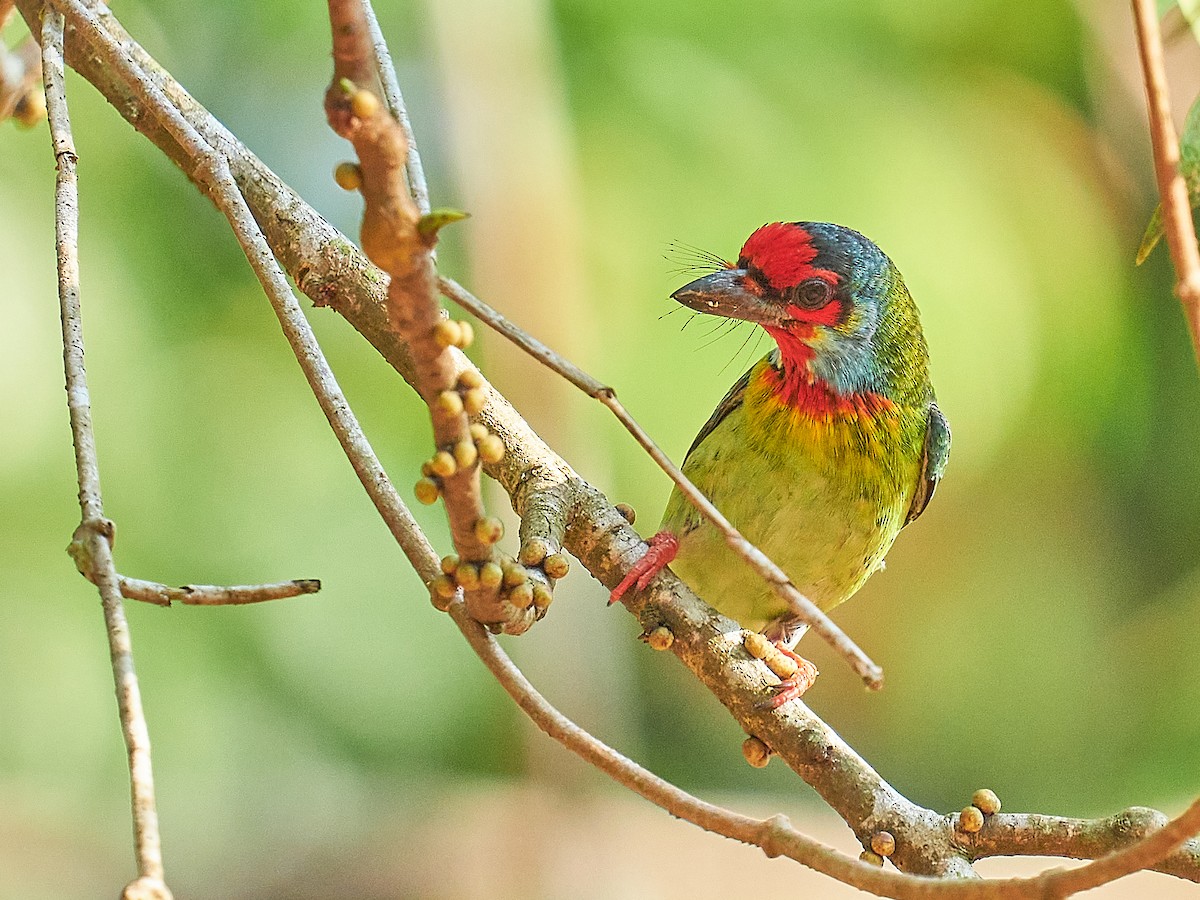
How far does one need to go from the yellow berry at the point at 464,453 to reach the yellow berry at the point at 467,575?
0.19 metres

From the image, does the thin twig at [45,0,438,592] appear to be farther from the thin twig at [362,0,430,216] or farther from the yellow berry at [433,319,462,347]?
the yellow berry at [433,319,462,347]

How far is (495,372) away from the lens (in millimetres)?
4367

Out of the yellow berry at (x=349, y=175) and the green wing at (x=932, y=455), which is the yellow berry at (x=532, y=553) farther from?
the green wing at (x=932, y=455)

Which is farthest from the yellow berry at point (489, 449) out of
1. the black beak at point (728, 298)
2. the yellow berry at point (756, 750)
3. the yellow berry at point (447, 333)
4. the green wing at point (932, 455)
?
the green wing at point (932, 455)

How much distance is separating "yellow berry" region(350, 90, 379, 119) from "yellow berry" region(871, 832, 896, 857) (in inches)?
47.9

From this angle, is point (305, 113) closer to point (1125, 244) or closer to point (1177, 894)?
point (1125, 244)

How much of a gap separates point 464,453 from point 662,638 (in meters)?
0.80

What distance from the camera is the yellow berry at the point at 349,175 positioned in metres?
0.94

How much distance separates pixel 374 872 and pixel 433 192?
8.68 ft

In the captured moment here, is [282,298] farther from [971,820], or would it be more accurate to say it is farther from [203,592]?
[971,820]

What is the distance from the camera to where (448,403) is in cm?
108

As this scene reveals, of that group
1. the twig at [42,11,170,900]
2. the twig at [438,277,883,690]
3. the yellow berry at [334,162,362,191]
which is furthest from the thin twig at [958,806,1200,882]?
the yellow berry at [334,162,362,191]

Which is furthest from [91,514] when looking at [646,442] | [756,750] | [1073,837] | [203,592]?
[1073,837]

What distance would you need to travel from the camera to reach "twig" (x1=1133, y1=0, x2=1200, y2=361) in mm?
953
